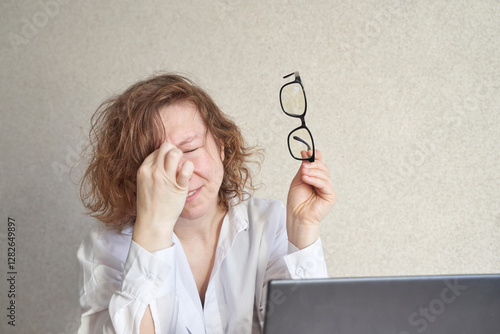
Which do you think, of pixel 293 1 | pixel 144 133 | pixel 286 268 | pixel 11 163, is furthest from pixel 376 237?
pixel 11 163

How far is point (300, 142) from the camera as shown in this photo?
141 centimetres

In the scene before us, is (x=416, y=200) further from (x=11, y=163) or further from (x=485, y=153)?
(x=11, y=163)

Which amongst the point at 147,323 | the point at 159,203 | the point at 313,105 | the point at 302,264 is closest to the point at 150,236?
the point at 159,203

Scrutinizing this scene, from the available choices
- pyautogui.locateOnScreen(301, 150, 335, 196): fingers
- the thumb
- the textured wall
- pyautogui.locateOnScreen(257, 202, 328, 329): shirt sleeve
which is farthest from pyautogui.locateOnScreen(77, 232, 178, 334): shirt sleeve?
the textured wall

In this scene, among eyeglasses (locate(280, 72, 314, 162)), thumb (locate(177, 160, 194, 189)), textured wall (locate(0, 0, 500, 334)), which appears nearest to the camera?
thumb (locate(177, 160, 194, 189))

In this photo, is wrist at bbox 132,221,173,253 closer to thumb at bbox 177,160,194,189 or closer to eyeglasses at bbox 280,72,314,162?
thumb at bbox 177,160,194,189

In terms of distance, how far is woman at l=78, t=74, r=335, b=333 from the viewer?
1206mm

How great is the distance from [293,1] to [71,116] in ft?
3.89

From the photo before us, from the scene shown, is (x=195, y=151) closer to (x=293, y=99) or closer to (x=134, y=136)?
(x=134, y=136)

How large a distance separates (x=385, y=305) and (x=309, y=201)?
2.38ft

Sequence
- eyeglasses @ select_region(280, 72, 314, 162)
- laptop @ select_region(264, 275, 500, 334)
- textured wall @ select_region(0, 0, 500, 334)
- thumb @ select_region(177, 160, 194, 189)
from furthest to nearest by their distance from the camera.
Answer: textured wall @ select_region(0, 0, 500, 334) < eyeglasses @ select_region(280, 72, 314, 162) < thumb @ select_region(177, 160, 194, 189) < laptop @ select_region(264, 275, 500, 334)

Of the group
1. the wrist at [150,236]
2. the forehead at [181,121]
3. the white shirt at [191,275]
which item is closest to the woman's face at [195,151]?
the forehead at [181,121]

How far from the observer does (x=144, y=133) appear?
1423 millimetres

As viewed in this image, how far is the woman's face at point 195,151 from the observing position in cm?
143
